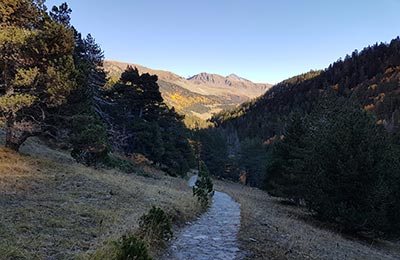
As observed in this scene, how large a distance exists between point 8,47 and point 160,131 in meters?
28.1

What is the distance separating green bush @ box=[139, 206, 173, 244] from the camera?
8227 millimetres

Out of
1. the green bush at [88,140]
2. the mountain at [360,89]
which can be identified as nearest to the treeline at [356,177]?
the green bush at [88,140]

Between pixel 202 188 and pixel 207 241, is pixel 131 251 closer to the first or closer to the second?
pixel 207 241

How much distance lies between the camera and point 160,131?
43500 mm

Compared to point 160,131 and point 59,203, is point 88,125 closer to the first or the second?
point 59,203

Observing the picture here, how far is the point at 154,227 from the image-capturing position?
852cm


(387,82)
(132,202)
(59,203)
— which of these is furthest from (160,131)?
(387,82)

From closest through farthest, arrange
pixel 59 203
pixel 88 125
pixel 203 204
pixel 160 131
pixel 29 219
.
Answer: pixel 29 219
pixel 59 203
pixel 203 204
pixel 88 125
pixel 160 131

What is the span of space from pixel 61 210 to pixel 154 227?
334 cm

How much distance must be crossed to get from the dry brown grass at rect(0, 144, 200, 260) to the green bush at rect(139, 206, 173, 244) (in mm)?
368

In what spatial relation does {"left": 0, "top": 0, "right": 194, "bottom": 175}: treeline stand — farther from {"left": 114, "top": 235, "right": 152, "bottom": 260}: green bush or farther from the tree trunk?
{"left": 114, "top": 235, "right": 152, "bottom": 260}: green bush

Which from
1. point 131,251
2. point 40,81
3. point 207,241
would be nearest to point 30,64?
point 40,81

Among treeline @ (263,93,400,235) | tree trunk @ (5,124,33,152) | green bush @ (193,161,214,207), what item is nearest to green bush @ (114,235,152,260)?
green bush @ (193,161,214,207)

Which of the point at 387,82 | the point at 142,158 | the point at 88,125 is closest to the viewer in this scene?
the point at 88,125
